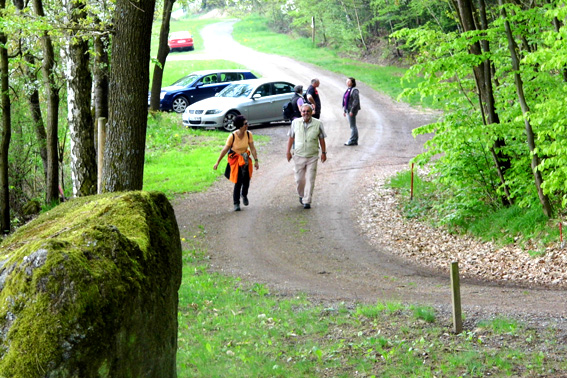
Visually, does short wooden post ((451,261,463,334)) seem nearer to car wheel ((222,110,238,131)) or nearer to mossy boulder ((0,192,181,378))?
mossy boulder ((0,192,181,378))

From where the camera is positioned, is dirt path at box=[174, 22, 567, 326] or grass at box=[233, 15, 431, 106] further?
grass at box=[233, 15, 431, 106]

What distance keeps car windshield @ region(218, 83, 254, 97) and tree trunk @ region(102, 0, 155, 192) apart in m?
15.2

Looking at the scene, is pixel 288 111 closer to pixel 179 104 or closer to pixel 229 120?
pixel 229 120

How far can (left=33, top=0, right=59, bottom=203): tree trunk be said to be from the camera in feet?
44.1

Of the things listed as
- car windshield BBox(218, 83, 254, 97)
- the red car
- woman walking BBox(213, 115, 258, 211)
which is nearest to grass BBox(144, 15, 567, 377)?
woman walking BBox(213, 115, 258, 211)

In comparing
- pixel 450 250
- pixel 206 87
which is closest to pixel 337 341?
pixel 450 250

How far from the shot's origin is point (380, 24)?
4244 centimetres

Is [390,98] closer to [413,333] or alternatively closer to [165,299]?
[413,333]

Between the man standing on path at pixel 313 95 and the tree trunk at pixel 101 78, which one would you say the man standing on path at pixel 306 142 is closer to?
the tree trunk at pixel 101 78

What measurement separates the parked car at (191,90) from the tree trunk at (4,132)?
12.4 metres

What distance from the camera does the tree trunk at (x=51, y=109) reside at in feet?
44.1

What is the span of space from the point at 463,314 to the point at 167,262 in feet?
12.8

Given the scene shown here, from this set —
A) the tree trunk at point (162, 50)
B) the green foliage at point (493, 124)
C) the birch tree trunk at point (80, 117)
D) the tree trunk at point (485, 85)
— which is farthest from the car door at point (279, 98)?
the birch tree trunk at point (80, 117)

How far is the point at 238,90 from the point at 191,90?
3770 mm
